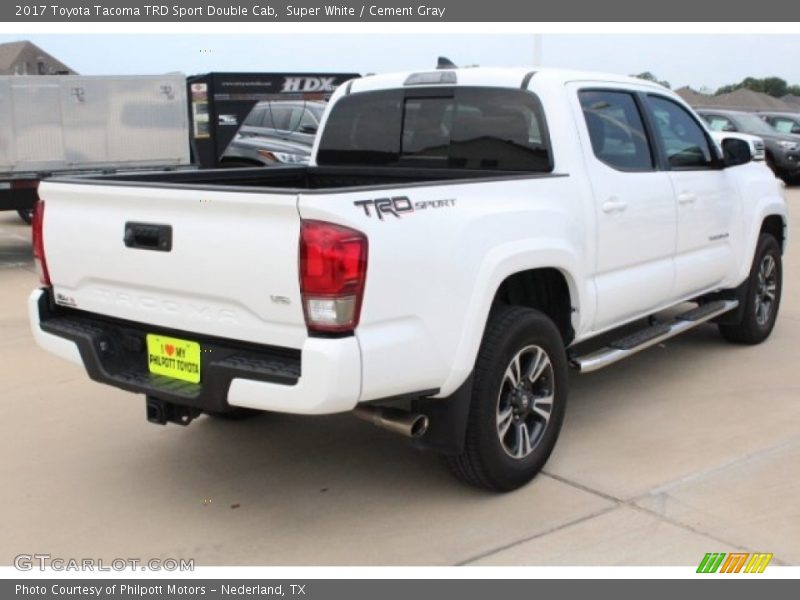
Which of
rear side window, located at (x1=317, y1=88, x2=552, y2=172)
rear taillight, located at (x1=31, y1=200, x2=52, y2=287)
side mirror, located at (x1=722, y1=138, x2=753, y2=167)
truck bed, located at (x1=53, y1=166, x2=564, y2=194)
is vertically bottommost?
rear taillight, located at (x1=31, y1=200, x2=52, y2=287)

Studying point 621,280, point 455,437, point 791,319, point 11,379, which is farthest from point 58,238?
point 791,319

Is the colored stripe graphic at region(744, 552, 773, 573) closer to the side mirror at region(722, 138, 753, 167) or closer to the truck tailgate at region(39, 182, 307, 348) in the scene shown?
the truck tailgate at region(39, 182, 307, 348)

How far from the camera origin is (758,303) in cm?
678

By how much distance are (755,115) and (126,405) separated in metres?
20.0

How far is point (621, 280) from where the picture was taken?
4.95 metres

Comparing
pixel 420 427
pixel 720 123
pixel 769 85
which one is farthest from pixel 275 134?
pixel 769 85

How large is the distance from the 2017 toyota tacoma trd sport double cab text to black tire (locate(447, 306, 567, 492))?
0.01 meters

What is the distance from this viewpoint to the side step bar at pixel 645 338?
4.77 m

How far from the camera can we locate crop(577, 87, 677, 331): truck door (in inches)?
188

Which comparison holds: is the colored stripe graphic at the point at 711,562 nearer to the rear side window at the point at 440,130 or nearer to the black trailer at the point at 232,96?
the rear side window at the point at 440,130

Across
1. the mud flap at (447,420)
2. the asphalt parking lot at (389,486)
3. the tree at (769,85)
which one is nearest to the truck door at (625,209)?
the asphalt parking lot at (389,486)

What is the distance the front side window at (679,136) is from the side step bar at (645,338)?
0.96 metres

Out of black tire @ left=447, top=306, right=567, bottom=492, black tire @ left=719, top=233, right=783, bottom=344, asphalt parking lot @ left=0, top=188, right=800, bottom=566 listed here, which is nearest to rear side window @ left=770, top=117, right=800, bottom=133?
black tire @ left=719, top=233, right=783, bottom=344

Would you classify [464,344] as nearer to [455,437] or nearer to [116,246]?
[455,437]
